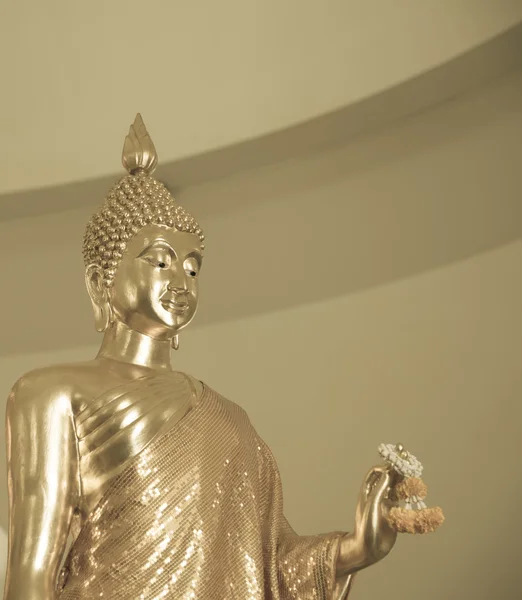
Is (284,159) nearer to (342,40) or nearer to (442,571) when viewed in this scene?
(342,40)

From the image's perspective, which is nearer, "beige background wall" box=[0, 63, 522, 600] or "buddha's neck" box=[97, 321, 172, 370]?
"buddha's neck" box=[97, 321, 172, 370]

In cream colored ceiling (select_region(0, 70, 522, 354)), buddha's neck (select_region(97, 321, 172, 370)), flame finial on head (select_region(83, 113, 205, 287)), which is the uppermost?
cream colored ceiling (select_region(0, 70, 522, 354))

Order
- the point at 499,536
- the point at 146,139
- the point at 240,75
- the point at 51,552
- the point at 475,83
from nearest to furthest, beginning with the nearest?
1. the point at 51,552
2. the point at 146,139
3. the point at 499,536
4. the point at 475,83
5. the point at 240,75

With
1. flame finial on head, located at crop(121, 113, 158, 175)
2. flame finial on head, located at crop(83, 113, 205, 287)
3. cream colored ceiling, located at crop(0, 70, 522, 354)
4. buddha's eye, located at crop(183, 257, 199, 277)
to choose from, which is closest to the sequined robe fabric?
buddha's eye, located at crop(183, 257, 199, 277)

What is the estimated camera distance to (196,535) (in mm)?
2684

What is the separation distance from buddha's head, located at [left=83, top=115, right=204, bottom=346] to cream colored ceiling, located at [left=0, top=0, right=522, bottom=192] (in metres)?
1.55

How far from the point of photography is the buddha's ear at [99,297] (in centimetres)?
303

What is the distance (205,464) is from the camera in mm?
2783

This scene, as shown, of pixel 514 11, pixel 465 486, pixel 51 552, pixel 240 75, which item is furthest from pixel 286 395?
pixel 51 552

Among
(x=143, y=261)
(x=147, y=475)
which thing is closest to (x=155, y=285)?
(x=143, y=261)

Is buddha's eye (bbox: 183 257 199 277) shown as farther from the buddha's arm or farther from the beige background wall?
the beige background wall

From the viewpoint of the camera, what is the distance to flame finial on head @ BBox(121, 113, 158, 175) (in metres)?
3.19

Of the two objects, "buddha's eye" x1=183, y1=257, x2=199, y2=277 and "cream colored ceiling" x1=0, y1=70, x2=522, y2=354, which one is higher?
"cream colored ceiling" x1=0, y1=70, x2=522, y2=354

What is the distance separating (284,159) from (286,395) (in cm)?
101
